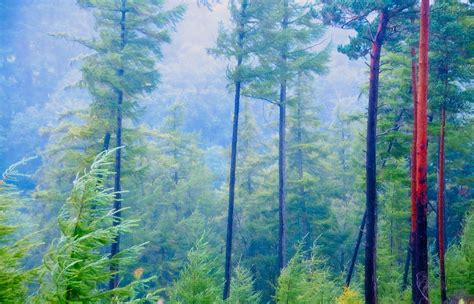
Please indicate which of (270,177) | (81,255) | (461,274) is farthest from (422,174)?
Result: (270,177)

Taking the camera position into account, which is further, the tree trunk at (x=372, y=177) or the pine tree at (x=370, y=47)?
the tree trunk at (x=372, y=177)

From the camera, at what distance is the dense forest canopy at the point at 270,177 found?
3.49 metres

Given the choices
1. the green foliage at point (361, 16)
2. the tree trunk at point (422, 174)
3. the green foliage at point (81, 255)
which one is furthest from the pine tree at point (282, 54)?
the green foliage at point (81, 255)

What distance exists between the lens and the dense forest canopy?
3492 millimetres

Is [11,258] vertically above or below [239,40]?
below

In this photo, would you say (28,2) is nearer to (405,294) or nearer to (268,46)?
(268,46)

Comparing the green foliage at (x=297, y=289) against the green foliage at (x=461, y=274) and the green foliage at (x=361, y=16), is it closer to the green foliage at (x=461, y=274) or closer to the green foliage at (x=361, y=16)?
the green foliage at (x=461, y=274)

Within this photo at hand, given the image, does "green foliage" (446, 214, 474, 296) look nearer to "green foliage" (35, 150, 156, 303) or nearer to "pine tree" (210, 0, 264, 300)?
"pine tree" (210, 0, 264, 300)

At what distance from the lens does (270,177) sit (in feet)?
82.7

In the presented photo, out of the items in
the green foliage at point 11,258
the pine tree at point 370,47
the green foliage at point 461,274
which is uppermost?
the pine tree at point 370,47

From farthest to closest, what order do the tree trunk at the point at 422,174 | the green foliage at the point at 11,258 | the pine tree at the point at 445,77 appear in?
the pine tree at the point at 445,77, the tree trunk at the point at 422,174, the green foliage at the point at 11,258

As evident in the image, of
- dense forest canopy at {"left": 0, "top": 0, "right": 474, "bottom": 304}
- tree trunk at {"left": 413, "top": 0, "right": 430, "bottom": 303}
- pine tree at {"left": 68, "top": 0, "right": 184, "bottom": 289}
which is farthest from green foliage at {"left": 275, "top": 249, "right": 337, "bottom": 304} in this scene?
pine tree at {"left": 68, "top": 0, "right": 184, "bottom": 289}

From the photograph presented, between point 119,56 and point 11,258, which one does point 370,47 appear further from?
point 11,258

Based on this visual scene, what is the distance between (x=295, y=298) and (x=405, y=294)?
261 inches
